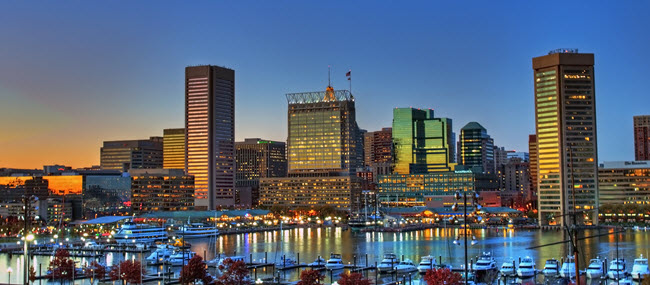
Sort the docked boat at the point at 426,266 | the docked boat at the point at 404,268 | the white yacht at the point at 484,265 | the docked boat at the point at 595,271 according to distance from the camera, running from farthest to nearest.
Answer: the docked boat at the point at 404,268 < the docked boat at the point at 426,266 < the white yacht at the point at 484,265 < the docked boat at the point at 595,271

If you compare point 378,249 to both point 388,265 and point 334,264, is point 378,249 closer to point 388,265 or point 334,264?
point 334,264

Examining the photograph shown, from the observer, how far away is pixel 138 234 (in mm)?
127312

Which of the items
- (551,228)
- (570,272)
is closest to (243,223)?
(551,228)

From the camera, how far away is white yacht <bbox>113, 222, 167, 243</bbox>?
409ft

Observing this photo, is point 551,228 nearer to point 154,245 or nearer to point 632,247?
point 632,247

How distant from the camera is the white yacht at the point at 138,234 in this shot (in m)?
125

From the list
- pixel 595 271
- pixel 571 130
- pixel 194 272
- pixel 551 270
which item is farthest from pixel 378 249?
pixel 571 130

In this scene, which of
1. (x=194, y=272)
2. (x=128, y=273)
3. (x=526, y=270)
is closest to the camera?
(x=194, y=272)

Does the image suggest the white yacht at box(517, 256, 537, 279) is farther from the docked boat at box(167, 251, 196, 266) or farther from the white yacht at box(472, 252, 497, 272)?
the docked boat at box(167, 251, 196, 266)

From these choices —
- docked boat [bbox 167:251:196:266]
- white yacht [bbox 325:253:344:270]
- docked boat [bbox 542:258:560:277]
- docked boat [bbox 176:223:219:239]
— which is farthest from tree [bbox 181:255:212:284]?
docked boat [bbox 176:223:219:239]

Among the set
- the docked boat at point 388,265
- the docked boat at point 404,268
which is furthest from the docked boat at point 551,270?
the docked boat at point 388,265

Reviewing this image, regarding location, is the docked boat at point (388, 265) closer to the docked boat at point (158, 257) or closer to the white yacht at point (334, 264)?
the white yacht at point (334, 264)

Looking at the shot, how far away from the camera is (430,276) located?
56.9m

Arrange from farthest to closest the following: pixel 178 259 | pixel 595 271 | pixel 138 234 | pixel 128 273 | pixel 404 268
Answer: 1. pixel 138 234
2. pixel 178 259
3. pixel 404 268
4. pixel 595 271
5. pixel 128 273
